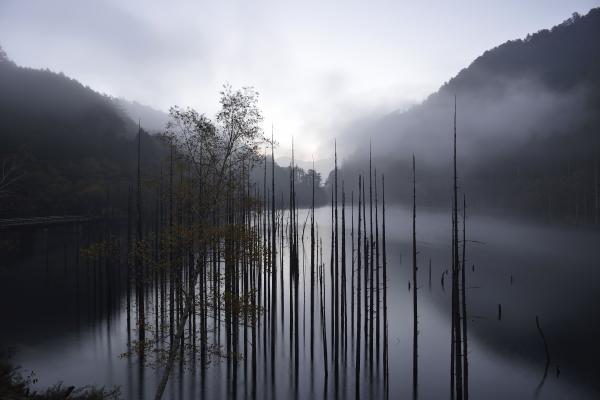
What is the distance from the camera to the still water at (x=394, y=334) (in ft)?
66.9

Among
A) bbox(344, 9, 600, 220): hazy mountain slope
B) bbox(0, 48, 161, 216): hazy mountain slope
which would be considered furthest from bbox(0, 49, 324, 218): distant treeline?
bbox(344, 9, 600, 220): hazy mountain slope

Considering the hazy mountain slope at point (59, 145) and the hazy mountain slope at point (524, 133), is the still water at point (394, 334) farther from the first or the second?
the hazy mountain slope at point (524, 133)

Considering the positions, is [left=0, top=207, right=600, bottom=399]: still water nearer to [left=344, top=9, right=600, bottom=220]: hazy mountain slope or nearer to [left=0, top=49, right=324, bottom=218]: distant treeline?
[left=0, top=49, right=324, bottom=218]: distant treeline

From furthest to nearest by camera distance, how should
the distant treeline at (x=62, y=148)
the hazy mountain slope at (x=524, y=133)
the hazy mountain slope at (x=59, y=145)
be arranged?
the hazy mountain slope at (x=524, y=133) < the hazy mountain slope at (x=59, y=145) < the distant treeline at (x=62, y=148)

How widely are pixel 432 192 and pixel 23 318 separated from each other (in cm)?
13583

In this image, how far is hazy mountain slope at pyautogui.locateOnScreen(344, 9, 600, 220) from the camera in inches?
3430

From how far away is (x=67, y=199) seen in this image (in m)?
68.3

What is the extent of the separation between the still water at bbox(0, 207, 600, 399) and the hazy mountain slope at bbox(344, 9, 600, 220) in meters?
38.5

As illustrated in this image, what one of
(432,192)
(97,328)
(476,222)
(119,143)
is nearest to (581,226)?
(476,222)

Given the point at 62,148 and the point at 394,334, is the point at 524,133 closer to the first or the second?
the point at 394,334

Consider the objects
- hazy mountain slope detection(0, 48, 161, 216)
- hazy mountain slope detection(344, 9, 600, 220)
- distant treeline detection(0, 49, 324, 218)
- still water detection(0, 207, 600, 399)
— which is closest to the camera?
still water detection(0, 207, 600, 399)

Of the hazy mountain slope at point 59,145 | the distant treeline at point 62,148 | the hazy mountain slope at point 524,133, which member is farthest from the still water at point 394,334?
the hazy mountain slope at point 524,133

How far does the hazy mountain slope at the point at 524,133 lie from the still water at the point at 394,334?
126 feet

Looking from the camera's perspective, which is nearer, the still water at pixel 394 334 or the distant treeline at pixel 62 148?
the still water at pixel 394 334
